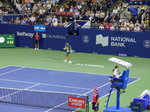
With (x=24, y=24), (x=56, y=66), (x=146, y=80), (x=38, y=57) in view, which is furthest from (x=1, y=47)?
(x=146, y=80)

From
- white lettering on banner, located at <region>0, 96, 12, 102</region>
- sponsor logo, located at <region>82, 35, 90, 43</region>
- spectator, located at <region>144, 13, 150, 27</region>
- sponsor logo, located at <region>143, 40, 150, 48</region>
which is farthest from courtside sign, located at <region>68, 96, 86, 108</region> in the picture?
spectator, located at <region>144, 13, 150, 27</region>

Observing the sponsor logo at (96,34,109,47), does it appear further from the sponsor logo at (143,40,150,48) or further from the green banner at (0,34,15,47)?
the green banner at (0,34,15,47)

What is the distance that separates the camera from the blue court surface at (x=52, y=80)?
1046 inches

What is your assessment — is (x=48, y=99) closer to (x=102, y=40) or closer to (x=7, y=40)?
(x=102, y=40)

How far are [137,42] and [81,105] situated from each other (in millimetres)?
18579

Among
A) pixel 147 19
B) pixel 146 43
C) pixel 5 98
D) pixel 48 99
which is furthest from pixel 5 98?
pixel 147 19

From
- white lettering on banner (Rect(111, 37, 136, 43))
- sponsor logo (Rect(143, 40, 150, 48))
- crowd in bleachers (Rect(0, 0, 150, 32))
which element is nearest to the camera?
sponsor logo (Rect(143, 40, 150, 48))

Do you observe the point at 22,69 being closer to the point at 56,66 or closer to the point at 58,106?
the point at 56,66

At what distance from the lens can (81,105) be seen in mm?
20531

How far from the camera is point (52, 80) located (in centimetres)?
2892

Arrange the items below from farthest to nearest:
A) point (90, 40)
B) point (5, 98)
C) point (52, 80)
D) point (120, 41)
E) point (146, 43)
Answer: point (90, 40)
point (120, 41)
point (146, 43)
point (52, 80)
point (5, 98)

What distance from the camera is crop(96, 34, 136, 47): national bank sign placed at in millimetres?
38344

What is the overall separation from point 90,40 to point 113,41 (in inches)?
92.2

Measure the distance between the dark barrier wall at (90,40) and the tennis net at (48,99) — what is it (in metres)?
17.0
